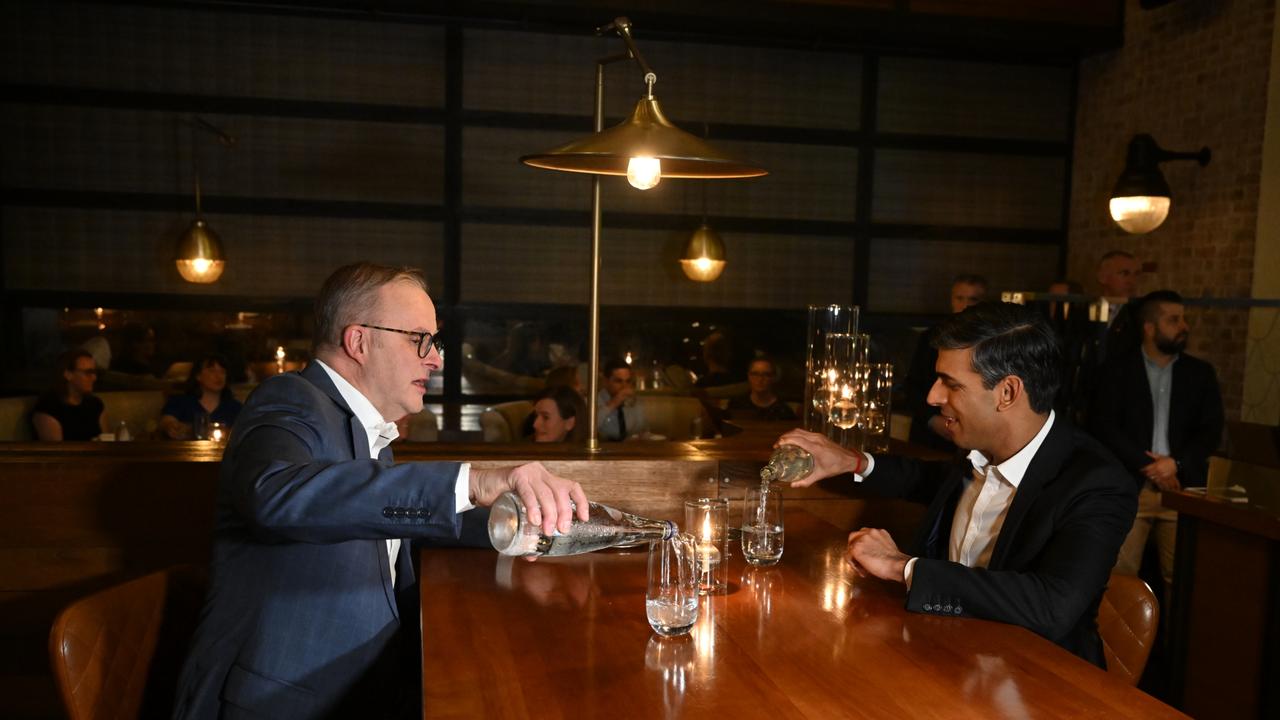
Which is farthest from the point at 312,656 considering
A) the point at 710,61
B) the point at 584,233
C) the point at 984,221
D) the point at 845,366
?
the point at 984,221

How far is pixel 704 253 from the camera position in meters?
6.55

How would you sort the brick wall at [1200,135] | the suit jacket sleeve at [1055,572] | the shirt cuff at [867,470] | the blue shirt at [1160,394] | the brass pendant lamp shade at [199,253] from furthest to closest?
the brass pendant lamp shade at [199,253] → the brick wall at [1200,135] → the blue shirt at [1160,394] → the shirt cuff at [867,470] → the suit jacket sleeve at [1055,572]

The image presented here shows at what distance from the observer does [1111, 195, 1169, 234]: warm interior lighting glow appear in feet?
18.0

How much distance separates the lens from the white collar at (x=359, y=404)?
2.18 m

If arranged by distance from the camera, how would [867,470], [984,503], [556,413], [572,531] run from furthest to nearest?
[556,413] < [867,470] < [984,503] < [572,531]

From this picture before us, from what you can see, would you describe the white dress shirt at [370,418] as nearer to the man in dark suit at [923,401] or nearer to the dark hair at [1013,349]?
the dark hair at [1013,349]

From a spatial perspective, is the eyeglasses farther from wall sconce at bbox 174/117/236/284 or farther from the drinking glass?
wall sconce at bbox 174/117/236/284

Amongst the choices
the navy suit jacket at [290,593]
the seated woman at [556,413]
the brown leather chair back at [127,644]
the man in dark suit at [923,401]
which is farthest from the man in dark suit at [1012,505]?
the seated woman at [556,413]

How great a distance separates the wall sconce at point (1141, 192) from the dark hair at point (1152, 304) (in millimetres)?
639

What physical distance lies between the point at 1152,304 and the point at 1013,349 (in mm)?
3221

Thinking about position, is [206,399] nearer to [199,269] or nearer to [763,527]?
[199,269]

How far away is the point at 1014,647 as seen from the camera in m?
1.78

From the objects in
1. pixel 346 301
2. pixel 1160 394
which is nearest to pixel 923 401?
pixel 1160 394

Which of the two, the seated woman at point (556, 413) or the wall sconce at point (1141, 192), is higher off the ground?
the wall sconce at point (1141, 192)
